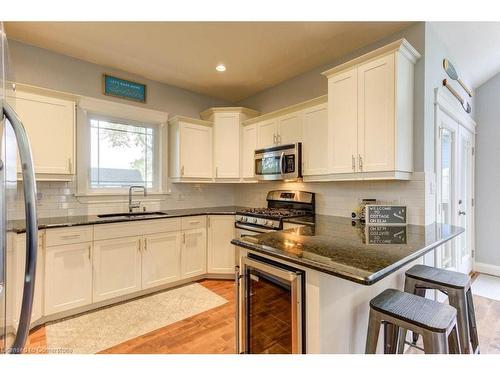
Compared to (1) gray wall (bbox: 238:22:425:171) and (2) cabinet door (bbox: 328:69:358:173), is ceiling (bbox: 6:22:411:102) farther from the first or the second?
(2) cabinet door (bbox: 328:69:358:173)

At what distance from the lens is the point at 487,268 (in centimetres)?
361

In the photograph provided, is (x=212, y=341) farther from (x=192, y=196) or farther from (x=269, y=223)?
(x=192, y=196)

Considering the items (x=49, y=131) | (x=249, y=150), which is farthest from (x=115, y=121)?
(x=249, y=150)

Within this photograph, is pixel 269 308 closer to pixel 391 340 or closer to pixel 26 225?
pixel 391 340

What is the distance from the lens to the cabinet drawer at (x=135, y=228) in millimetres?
2576

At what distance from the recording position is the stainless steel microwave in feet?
9.74

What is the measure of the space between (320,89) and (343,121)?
90cm

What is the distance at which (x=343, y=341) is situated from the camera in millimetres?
1362

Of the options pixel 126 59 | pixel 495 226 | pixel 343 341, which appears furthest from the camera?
pixel 495 226
